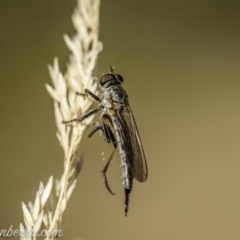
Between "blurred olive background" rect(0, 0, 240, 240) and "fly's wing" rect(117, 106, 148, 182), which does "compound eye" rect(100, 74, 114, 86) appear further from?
"blurred olive background" rect(0, 0, 240, 240)

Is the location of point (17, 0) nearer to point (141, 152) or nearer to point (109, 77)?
point (109, 77)

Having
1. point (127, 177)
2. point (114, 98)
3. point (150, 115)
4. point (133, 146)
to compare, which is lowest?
point (127, 177)

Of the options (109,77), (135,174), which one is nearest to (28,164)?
(109,77)

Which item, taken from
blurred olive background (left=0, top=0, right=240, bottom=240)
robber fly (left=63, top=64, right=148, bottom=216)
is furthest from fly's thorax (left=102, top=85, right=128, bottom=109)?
blurred olive background (left=0, top=0, right=240, bottom=240)

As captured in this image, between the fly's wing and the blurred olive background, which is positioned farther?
the blurred olive background

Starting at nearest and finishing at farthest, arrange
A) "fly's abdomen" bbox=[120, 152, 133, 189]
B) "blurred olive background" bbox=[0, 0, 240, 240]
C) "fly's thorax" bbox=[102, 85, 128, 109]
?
"fly's abdomen" bbox=[120, 152, 133, 189]
"fly's thorax" bbox=[102, 85, 128, 109]
"blurred olive background" bbox=[0, 0, 240, 240]

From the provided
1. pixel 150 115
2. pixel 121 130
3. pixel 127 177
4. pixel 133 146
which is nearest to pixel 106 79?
pixel 121 130

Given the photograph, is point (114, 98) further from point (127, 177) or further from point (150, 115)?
point (150, 115)

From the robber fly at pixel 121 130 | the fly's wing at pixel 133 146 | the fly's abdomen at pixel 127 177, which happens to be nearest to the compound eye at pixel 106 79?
the robber fly at pixel 121 130
